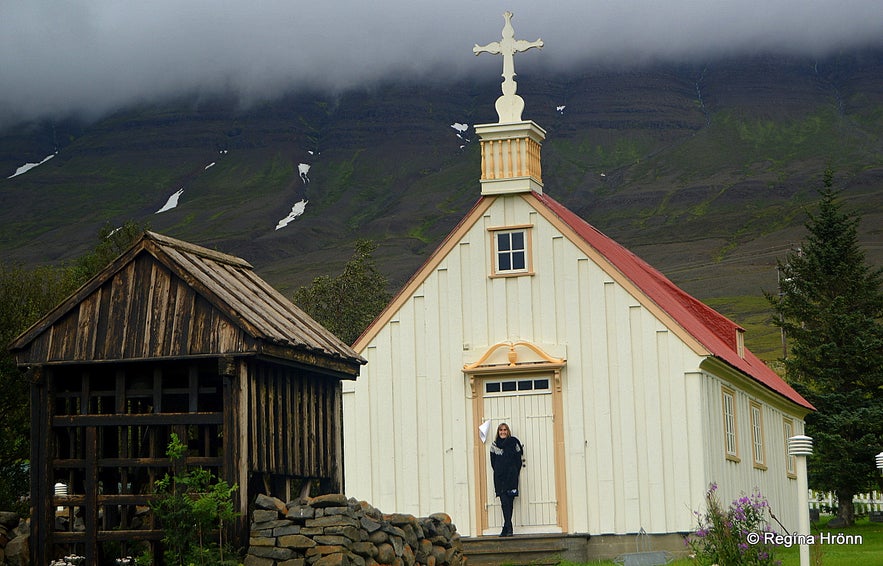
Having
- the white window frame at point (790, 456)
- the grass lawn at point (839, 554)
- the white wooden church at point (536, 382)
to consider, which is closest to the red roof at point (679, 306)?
the white wooden church at point (536, 382)

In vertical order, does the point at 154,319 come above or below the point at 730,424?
above

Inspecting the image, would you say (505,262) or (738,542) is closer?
(738,542)

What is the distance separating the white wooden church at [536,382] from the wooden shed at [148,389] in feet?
24.9

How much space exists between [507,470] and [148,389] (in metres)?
8.88

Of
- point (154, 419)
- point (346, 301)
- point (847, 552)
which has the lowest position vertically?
point (847, 552)

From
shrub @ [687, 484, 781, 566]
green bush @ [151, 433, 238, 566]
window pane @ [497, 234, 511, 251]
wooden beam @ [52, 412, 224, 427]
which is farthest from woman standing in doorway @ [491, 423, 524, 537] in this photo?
green bush @ [151, 433, 238, 566]

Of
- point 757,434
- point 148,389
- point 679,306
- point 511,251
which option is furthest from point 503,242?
point 148,389

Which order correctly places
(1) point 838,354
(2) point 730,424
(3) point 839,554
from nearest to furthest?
(3) point 839,554 < (2) point 730,424 < (1) point 838,354

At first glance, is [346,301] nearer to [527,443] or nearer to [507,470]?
[527,443]

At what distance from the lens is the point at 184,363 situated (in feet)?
55.7

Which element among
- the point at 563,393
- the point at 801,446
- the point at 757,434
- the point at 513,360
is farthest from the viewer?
the point at 757,434

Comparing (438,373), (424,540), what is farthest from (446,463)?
(424,540)

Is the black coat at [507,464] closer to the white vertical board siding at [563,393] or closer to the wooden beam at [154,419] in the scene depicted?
the white vertical board siding at [563,393]

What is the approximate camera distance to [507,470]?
24.3 meters
